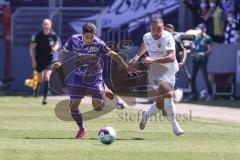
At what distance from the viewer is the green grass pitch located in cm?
1201

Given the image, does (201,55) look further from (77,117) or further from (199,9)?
(77,117)

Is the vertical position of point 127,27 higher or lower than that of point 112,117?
higher

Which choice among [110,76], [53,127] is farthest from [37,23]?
[53,127]

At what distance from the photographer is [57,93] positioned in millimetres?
28094

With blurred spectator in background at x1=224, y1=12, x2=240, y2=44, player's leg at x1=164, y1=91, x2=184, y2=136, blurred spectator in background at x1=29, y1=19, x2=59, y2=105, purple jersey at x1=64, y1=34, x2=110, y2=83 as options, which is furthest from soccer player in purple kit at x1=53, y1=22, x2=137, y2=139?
blurred spectator in background at x1=224, y1=12, x2=240, y2=44

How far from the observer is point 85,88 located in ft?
49.3

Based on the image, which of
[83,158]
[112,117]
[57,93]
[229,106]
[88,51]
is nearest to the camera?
[83,158]

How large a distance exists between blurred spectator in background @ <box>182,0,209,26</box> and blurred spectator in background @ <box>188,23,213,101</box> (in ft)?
7.63

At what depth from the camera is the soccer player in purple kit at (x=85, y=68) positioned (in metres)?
14.9

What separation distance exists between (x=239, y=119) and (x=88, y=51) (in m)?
5.83

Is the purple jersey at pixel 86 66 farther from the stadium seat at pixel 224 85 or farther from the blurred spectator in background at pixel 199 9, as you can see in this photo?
the blurred spectator in background at pixel 199 9

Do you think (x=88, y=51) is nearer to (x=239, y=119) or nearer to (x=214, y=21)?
(x=239, y=119)

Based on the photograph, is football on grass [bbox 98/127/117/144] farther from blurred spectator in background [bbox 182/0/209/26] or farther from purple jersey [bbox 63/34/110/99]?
blurred spectator in background [bbox 182/0/209/26]

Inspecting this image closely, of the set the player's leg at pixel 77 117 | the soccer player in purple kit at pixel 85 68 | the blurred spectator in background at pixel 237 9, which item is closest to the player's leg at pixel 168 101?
the soccer player in purple kit at pixel 85 68
